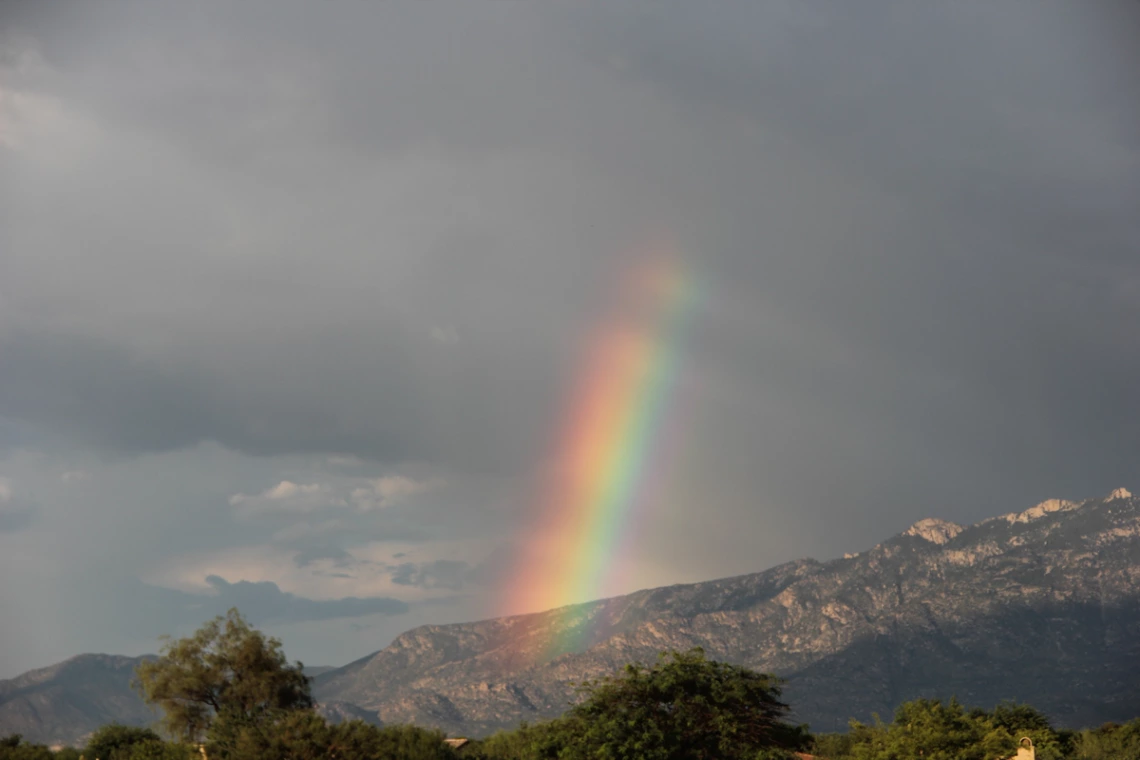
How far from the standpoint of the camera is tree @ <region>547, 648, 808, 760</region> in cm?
7706

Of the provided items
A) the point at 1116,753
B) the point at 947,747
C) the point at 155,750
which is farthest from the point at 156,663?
the point at 1116,753

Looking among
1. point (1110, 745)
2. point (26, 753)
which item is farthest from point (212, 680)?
point (1110, 745)

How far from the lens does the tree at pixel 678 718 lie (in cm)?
7706

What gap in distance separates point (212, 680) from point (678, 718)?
5957cm

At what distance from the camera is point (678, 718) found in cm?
7925

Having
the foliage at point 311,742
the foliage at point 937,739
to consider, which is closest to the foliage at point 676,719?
the foliage at point 937,739

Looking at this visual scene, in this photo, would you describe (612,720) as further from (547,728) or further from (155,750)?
(155,750)

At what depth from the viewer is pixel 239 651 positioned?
394 ft

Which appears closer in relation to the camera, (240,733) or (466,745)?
(240,733)

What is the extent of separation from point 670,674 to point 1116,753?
7870cm

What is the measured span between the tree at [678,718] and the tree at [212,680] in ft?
153

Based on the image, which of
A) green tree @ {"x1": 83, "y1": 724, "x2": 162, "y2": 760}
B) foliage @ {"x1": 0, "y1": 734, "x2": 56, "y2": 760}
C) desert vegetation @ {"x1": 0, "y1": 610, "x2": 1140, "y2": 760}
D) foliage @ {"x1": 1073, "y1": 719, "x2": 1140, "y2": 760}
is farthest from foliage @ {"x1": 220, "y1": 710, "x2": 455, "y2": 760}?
foliage @ {"x1": 1073, "y1": 719, "x2": 1140, "y2": 760}

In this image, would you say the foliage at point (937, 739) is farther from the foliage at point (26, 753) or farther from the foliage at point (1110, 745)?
the foliage at point (26, 753)

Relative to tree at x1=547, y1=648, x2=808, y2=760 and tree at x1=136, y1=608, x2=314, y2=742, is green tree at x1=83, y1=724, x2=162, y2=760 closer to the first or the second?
tree at x1=136, y1=608, x2=314, y2=742
